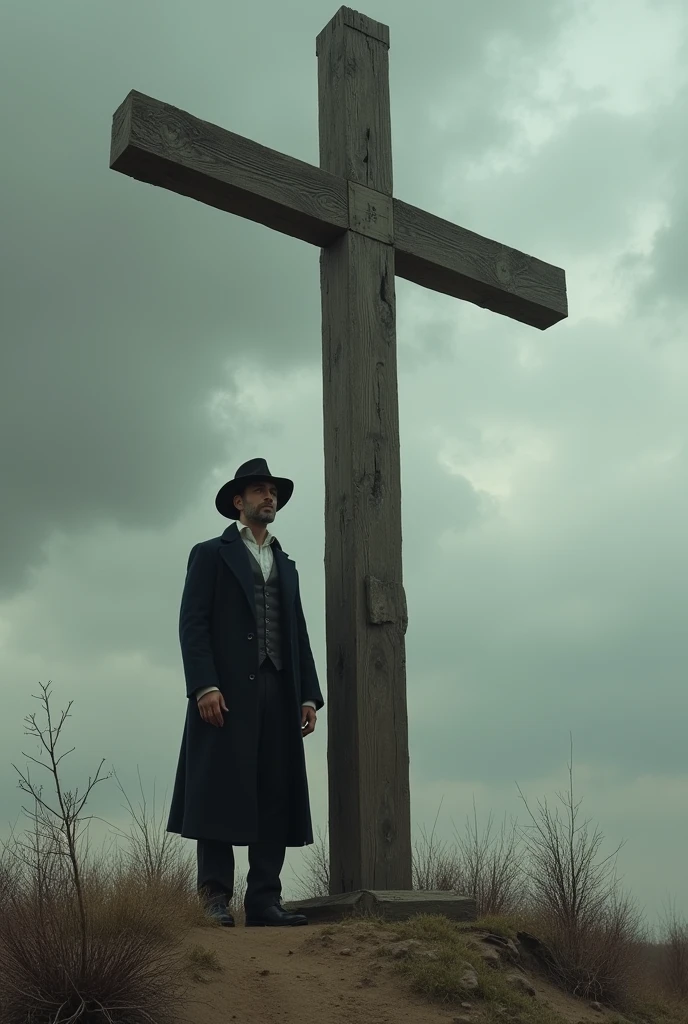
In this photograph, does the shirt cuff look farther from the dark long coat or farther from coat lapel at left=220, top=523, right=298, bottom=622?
coat lapel at left=220, top=523, right=298, bottom=622

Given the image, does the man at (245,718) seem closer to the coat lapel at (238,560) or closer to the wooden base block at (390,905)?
the coat lapel at (238,560)

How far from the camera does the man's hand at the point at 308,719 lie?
5.79m

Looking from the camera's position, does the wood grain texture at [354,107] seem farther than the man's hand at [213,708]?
Yes

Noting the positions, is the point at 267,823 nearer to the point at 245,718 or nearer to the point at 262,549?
the point at 245,718

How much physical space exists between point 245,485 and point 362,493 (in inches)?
24.5

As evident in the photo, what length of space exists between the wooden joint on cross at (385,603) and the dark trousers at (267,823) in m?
0.54

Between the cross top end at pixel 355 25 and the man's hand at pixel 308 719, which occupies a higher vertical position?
Answer: the cross top end at pixel 355 25

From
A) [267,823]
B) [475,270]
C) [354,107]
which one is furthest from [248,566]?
[354,107]

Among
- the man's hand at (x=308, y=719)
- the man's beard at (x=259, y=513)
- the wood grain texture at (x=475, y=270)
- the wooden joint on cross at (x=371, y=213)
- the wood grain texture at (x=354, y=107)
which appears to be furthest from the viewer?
the wood grain texture at (x=475, y=270)

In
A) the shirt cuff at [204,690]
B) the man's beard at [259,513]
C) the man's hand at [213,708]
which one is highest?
the man's beard at [259,513]

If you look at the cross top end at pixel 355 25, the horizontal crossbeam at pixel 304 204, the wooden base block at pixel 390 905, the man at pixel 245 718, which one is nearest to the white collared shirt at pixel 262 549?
the man at pixel 245 718

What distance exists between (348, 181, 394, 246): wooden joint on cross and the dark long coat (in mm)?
1728

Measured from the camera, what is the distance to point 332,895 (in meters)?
5.63

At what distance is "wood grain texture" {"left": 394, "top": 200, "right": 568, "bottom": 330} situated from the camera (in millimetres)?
6543
